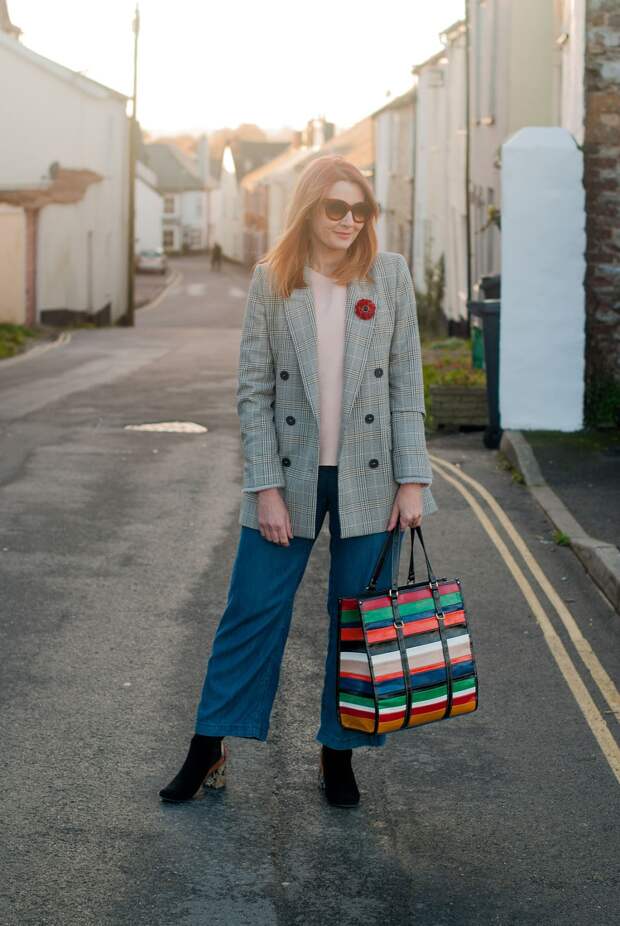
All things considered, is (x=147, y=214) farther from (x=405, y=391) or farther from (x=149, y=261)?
(x=405, y=391)

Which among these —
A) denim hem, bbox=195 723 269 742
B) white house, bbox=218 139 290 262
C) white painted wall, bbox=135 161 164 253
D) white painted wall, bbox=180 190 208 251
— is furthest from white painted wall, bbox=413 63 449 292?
white painted wall, bbox=180 190 208 251

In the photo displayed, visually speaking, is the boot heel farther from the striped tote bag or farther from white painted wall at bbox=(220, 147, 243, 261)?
white painted wall at bbox=(220, 147, 243, 261)

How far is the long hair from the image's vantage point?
4633mm

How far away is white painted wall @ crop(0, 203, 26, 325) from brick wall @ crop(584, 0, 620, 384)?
81.7 ft

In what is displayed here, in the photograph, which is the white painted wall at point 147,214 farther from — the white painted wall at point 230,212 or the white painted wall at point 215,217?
the white painted wall at point 215,217

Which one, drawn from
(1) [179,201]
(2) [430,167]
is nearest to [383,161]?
(2) [430,167]

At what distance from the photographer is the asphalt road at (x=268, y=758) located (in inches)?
166

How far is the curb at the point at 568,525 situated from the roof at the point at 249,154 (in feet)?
340

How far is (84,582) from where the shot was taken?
826 cm

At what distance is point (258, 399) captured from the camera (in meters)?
4.70

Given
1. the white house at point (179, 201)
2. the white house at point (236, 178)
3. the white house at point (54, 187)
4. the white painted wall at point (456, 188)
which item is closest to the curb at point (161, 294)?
the white house at point (54, 187)

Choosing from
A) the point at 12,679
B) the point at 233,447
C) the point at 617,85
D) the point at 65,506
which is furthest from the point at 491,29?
the point at 12,679

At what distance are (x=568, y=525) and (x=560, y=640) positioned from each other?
9.65 ft

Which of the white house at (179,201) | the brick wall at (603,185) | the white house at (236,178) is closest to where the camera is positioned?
the brick wall at (603,185)
